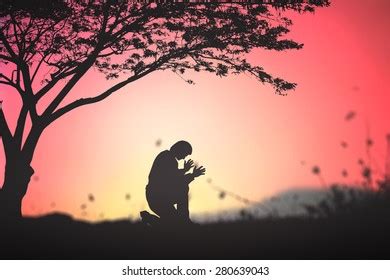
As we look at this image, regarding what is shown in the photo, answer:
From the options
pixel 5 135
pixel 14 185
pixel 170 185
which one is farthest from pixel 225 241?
pixel 5 135

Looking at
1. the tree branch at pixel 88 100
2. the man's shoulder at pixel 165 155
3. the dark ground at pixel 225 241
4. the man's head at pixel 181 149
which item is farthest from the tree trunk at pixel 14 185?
the man's head at pixel 181 149

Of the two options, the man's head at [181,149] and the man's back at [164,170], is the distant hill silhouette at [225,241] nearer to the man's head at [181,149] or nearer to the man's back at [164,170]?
the man's back at [164,170]

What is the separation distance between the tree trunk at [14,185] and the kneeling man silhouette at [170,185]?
20.4 ft

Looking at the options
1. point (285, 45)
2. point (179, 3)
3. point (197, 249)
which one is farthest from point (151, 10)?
point (197, 249)

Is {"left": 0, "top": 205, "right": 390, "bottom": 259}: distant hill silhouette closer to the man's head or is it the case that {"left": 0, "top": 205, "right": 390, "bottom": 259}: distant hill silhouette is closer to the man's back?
the man's back

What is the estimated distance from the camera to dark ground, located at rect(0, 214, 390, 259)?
395 inches

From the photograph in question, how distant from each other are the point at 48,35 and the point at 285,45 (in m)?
7.52

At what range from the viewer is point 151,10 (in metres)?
19.0

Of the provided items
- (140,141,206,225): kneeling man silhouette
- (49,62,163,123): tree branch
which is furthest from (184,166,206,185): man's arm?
(49,62,163,123): tree branch

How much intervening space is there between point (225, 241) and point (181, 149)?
261 cm

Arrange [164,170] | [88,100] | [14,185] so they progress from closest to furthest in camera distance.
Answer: [164,170]
[14,185]
[88,100]

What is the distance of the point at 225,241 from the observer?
1146cm

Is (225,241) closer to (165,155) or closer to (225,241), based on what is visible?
(225,241)

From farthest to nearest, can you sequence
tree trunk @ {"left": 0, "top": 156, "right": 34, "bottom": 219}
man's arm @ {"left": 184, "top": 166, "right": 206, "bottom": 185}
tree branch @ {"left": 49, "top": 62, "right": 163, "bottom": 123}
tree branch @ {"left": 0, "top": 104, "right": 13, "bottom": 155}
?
tree branch @ {"left": 49, "top": 62, "right": 163, "bottom": 123}
tree branch @ {"left": 0, "top": 104, "right": 13, "bottom": 155}
tree trunk @ {"left": 0, "top": 156, "right": 34, "bottom": 219}
man's arm @ {"left": 184, "top": 166, "right": 206, "bottom": 185}
